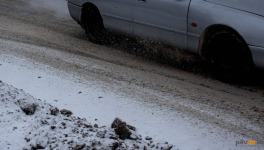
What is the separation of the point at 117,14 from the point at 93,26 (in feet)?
→ 3.06

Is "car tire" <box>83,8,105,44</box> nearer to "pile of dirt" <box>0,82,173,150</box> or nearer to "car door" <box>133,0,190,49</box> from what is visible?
"car door" <box>133,0,190,49</box>

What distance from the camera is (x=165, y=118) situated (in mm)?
3736

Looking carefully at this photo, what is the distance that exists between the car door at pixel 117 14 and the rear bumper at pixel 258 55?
239 cm

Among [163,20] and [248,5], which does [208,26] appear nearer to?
[248,5]

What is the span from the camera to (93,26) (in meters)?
6.89

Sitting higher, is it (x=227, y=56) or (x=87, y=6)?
(x=87, y=6)

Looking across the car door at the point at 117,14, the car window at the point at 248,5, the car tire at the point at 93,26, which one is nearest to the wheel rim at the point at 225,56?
the car window at the point at 248,5

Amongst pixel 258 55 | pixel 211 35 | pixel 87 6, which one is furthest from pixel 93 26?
pixel 258 55

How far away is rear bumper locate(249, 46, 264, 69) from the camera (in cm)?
438

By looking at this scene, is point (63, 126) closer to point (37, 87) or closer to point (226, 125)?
point (37, 87)

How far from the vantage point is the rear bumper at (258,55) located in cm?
438

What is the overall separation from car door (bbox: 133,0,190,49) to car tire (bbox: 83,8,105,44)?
3.91 ft

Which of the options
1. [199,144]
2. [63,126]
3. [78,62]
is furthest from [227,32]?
[63,126]

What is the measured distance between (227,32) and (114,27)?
2.43m
